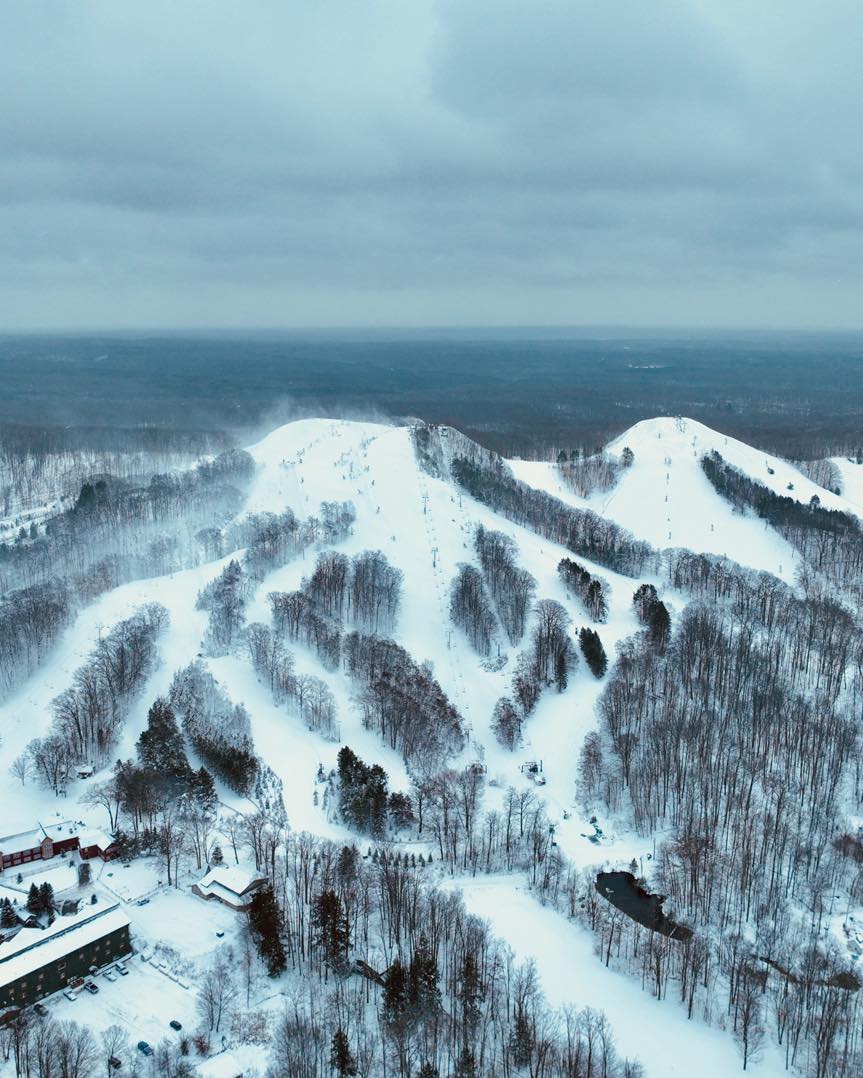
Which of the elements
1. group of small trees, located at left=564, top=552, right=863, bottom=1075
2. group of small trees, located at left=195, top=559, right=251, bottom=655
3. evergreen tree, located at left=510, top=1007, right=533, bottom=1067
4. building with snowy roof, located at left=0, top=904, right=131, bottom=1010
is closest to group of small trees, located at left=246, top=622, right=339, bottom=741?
group of small trees, located at left=195, top=559, right=251, bottom=655

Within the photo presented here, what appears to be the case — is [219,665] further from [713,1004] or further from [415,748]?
[713,1004]

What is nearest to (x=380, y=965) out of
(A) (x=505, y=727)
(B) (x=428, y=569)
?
(A) (x=505, y=727)

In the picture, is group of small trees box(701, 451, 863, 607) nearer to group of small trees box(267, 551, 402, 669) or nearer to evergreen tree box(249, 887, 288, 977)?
group of small trees box(267, 551, 402, 669)

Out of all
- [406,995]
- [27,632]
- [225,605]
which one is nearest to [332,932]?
[406,995]

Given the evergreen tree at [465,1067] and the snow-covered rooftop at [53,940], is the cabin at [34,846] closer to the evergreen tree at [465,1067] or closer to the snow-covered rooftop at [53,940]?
the snow-covered rooftop at [53,940]

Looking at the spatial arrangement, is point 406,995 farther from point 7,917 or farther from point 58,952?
point 7,917

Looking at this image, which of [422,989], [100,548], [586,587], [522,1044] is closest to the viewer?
[522,1044]

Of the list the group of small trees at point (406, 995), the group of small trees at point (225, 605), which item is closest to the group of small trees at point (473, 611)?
the group of small trees at point (225, 605)
